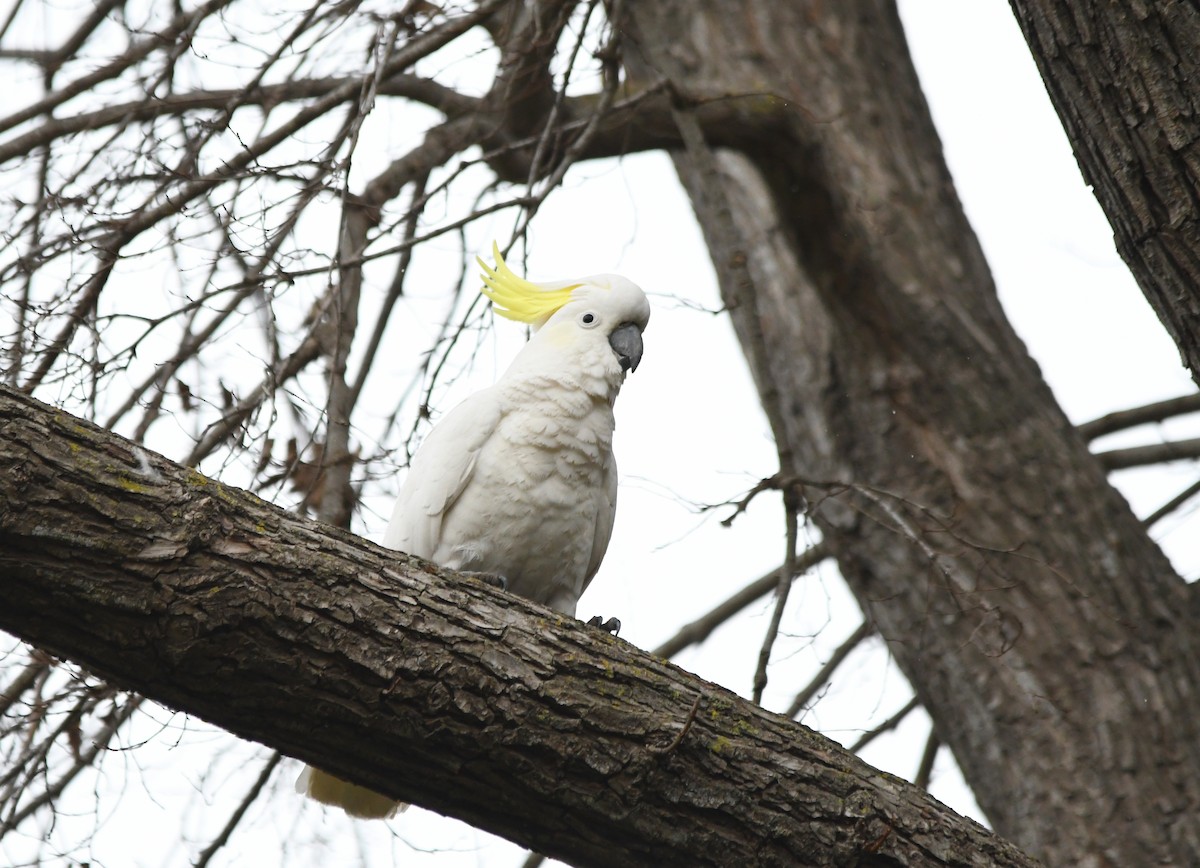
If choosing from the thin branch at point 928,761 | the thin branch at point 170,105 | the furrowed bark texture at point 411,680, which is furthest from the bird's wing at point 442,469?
the thin branch at point 928,761

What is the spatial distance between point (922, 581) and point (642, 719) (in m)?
2.07

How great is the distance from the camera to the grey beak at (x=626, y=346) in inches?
136

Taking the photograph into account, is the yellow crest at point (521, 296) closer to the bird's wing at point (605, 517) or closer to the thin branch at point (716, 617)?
the bird's wing at point (605, 517)

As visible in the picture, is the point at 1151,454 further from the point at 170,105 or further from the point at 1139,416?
the point at 170,105

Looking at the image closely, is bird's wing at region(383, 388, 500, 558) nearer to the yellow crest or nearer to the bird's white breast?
the bird's white breast

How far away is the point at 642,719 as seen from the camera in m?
2.21

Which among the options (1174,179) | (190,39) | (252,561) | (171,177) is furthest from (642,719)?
(190,39)

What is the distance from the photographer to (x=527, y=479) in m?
3.19

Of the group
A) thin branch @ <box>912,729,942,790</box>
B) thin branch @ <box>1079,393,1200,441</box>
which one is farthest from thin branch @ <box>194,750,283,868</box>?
thin branch @ <box>1079,393,1200,441</box>

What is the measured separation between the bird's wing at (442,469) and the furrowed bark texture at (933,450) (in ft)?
2.62

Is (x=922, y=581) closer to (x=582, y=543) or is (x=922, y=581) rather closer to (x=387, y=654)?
(x=582, y=543)

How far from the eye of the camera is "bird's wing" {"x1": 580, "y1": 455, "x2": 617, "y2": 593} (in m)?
3.39

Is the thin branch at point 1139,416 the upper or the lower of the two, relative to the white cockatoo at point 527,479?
upper

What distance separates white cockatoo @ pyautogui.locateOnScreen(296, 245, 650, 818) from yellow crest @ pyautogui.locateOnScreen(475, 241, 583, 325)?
169 mm
